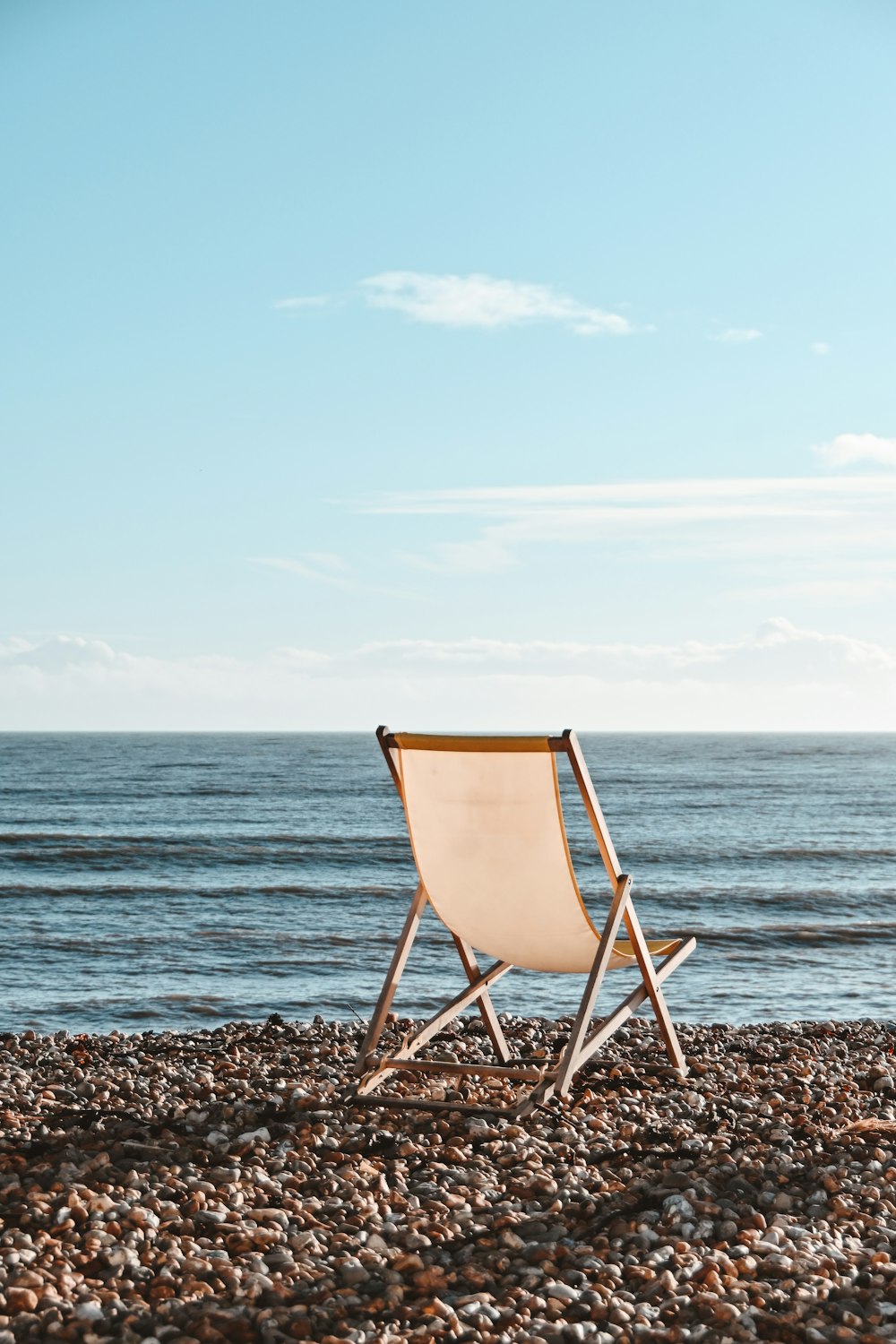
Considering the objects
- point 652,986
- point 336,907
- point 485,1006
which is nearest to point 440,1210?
point 652,986

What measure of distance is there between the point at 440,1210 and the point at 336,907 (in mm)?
10697

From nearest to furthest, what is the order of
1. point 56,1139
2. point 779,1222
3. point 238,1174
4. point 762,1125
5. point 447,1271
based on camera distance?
1. point 447,1271
2. point 779,1222
3. point 238,1174
4. point 56,1139
5. point 762,1125

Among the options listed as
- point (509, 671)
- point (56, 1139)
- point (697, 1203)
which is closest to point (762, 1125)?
point (697, 1203)

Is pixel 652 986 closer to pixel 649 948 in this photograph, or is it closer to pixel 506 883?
pixel 649 948

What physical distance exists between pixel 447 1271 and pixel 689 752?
231 feet

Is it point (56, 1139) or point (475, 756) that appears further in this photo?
point (475, 756)

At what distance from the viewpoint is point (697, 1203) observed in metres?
3.20

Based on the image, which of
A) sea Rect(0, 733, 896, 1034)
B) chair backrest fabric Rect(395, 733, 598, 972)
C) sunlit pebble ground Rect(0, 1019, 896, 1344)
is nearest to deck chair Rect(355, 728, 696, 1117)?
chair backrest fabric Rect(395, 733, 598, 972)

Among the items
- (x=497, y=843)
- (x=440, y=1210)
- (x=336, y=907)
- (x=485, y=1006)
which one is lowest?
(x=336, y=907)

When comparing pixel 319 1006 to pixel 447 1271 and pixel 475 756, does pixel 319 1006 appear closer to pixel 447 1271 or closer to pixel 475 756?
pixel 475 756

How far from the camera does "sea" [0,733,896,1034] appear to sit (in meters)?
8.29

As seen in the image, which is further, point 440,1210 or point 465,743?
point 465,743

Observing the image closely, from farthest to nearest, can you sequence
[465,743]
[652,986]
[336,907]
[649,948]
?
[336,907]
[649,948]
[652,986]
[465,743]

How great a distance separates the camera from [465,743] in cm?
411
